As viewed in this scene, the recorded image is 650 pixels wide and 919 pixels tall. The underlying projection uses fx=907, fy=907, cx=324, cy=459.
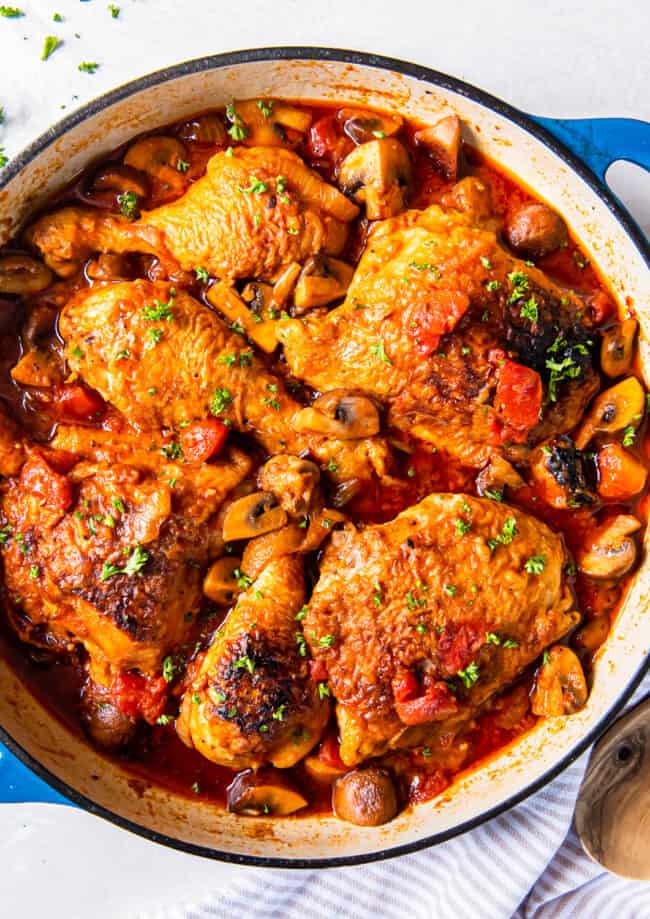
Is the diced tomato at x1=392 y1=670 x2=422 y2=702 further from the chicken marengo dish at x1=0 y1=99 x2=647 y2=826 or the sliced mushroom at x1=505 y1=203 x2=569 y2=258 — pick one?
the sliced mushroom at x1=505 y1=203 x2=569 y2=258

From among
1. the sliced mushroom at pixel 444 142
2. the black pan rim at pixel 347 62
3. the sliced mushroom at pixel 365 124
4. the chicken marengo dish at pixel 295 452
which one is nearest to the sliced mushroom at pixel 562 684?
the chicken marengo dish at pixel 295 452

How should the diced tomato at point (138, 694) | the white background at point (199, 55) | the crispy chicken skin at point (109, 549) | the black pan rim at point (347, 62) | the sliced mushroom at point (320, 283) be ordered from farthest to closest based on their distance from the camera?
the white background at point (199, 55) < the diced tomato at point (138, 694) < the sliced mushroom at point (320, 283) < the crispy chicken skin at point (109, 549) < the black pan rim at point (347, 62)

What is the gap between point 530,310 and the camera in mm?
3648

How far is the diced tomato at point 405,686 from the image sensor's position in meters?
3.64

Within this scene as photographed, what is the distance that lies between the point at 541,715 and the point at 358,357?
1.76m

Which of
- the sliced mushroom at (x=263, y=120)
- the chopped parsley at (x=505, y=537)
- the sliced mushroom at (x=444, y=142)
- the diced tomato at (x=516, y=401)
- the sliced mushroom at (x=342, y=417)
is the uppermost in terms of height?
the sliced mushroom at (x=444, y=142)

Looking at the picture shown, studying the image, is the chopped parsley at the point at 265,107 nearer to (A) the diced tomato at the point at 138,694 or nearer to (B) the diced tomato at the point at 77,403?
(B) the diced tomato at the point at 77,403

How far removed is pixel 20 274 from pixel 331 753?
2.36 m

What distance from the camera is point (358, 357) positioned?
369 cm

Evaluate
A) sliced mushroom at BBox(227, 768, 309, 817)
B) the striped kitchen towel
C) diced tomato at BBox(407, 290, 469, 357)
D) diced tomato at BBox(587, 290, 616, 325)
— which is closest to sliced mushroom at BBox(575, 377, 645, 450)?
diced tomato at BBox(587, 290, 616, 325)

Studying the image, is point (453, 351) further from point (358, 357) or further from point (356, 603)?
point (356, 603)

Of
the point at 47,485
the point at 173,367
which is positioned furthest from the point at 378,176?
the point at 47,485

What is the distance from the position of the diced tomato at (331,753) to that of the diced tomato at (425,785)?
→ 1.16 ft

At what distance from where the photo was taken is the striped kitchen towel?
411 centimetres
